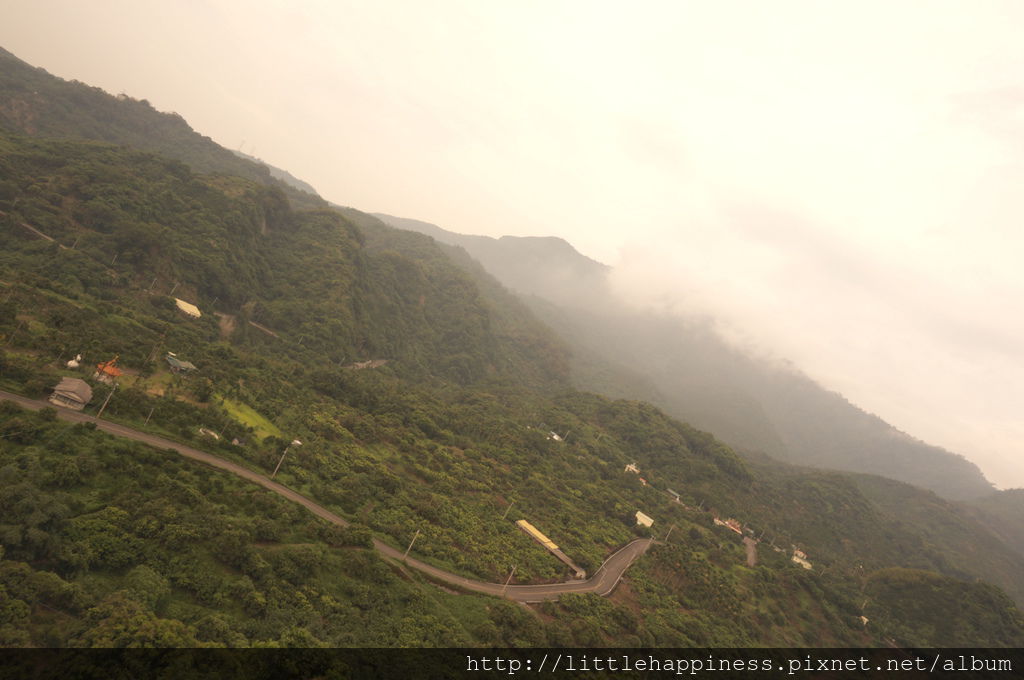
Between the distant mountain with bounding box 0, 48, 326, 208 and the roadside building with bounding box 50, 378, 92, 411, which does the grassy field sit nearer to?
the roadside building with bounding box 50, 378, 92, 411

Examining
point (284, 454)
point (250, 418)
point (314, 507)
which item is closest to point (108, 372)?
point (250, 418)

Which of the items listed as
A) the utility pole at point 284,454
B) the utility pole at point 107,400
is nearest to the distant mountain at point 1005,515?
the utility pole at point 284,454

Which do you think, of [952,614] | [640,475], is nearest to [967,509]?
[952,614]

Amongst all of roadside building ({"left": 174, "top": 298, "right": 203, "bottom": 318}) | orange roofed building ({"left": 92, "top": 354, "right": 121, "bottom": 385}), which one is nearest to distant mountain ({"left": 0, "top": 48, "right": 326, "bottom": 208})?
roadside building ({"left": 174, "top": 298, "right": 203, "bottom": 318})

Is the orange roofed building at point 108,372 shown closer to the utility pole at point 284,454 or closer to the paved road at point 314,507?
the paved road at point 314,507

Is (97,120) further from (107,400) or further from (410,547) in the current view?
(410,547)

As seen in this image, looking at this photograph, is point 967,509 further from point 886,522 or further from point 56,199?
point 56,199
